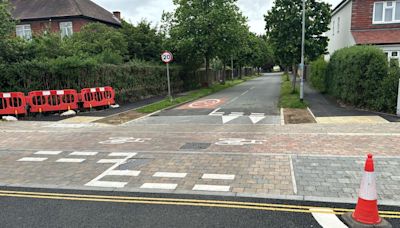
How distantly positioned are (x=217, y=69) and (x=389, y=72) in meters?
35.4

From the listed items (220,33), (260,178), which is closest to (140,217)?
(260,178)

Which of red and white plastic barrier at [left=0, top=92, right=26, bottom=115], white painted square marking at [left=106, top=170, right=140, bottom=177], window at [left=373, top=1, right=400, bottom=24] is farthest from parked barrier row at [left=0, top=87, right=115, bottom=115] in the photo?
window at [left=373, top=1, right=400, bottom=24]

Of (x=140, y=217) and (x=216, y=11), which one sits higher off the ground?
(x=216, y=11)

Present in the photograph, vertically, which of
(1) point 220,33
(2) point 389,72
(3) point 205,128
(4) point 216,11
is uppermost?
(4) point 216,11

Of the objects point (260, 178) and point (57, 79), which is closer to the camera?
point (260, 178)

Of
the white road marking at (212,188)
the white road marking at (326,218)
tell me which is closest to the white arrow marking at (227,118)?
the white road marking at (212,188)

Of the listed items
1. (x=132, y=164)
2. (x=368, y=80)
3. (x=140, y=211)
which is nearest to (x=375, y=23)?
(x=368, y=80)

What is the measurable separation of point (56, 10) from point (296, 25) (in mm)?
28758

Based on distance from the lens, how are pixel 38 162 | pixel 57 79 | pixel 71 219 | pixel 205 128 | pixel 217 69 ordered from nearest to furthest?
pixel 71 219, pixel 38 162, pixel 205 128, pixel 57 79, pixel 217 69

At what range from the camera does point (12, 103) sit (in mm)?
14211

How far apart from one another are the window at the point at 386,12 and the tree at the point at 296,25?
13.0 ft

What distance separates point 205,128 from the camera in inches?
439

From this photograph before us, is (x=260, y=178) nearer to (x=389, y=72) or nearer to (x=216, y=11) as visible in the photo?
(x=389, y=72)

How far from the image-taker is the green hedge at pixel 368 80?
12.2 metres
